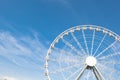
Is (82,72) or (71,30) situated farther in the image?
(71,30)

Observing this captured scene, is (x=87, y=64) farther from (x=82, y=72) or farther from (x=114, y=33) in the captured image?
(x=114, y=33)

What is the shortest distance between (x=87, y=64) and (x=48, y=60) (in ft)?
21.0

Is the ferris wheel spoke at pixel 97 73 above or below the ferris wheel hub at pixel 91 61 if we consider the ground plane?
below

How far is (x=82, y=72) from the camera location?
157 ft

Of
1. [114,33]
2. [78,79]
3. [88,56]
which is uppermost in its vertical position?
[114,33]

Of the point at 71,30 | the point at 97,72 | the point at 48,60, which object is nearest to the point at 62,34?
the point at 71,30

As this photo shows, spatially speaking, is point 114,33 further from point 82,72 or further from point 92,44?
point 82,72

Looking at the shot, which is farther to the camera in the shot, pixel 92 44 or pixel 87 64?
pixel 92 44

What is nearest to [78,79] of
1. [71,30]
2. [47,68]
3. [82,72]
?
[82,72]

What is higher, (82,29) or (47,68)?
(82,29)

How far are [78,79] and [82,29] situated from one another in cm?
938

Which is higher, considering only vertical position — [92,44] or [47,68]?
[92,44]

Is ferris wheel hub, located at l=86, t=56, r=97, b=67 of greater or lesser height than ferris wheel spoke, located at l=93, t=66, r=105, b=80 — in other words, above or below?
above

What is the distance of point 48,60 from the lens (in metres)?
49.1
